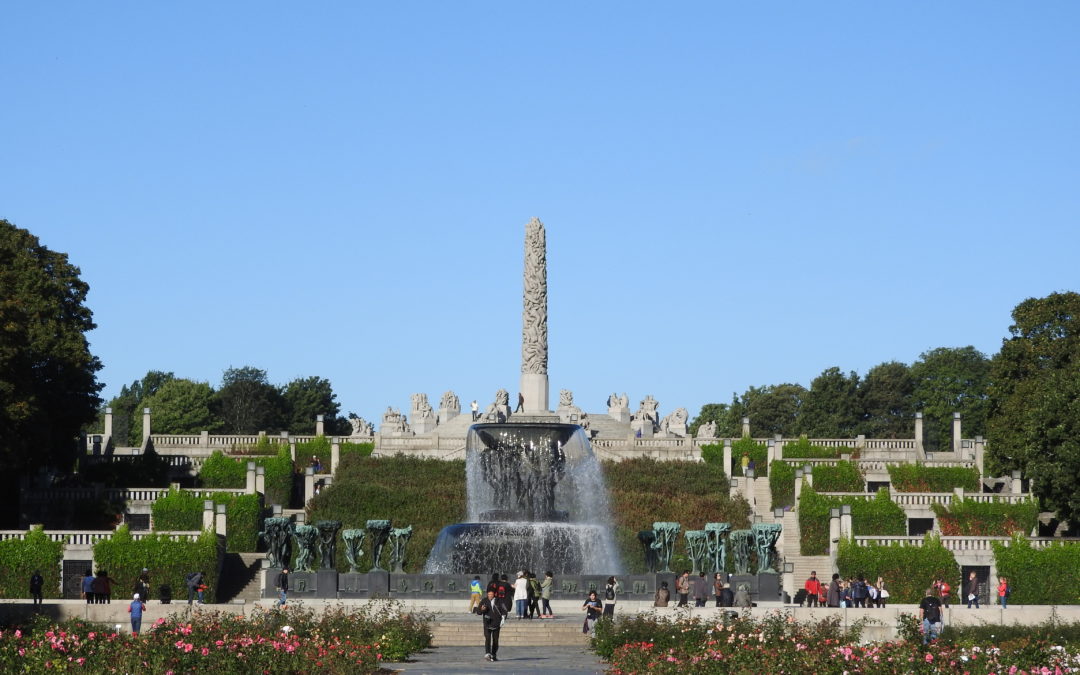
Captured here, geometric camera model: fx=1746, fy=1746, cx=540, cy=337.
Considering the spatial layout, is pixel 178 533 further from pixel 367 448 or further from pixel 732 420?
pixel 732 420

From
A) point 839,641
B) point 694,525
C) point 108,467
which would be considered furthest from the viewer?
point 108,467

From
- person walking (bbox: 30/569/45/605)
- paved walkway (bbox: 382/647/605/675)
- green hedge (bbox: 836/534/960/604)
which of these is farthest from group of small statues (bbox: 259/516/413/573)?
green hedge (bbox: 836/534/960/604)

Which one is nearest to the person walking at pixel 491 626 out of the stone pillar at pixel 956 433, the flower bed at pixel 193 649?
the flower bed at pixel 193 649

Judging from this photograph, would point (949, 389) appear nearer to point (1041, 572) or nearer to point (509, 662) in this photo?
point (1041, 572)

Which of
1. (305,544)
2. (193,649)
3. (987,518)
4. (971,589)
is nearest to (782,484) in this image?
(987,518)

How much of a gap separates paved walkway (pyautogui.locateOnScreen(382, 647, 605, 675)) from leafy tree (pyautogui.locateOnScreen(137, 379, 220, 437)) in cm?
8546

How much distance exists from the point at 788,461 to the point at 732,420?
211ft

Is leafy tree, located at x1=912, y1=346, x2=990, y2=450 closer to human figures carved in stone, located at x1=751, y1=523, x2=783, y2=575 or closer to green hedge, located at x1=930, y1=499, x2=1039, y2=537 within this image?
green hedge, located at x1=930, y1=499, x2=1039, y2=537

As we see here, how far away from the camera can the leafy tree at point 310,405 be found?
129 metres

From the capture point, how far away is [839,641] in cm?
2859

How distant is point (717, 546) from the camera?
46.1m

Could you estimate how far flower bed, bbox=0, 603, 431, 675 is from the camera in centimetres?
2497

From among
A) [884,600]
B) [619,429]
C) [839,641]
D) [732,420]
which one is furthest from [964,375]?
[839,641]

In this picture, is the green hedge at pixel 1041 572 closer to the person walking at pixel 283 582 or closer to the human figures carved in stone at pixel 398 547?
the human figures carved in stone at pixel 398 547
